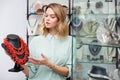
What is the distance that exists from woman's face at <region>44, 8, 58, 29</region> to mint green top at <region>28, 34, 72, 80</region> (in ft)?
0.27

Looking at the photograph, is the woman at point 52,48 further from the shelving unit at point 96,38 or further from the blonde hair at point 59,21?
the shelving unit at point 96,38

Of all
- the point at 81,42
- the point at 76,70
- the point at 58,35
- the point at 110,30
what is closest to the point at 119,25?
the point at 110,30

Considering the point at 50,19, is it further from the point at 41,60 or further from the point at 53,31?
the point at 41,60

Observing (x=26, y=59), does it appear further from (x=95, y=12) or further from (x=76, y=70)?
(x=95, y=12)

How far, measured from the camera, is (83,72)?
3.45 feet

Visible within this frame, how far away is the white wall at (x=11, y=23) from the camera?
2.25 meters

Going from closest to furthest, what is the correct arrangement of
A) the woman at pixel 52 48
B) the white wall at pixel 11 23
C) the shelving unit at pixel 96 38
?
1. the shelving unit at pixel 96 38
2. the woman at pixel 52 48
3. the white wall at pixel 11 23

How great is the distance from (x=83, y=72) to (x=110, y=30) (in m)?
0.24

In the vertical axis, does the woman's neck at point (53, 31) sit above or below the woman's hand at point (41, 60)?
above

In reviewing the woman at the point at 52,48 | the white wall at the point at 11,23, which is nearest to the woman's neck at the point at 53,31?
the woman at the point at 52,48

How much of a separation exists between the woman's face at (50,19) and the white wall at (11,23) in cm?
95

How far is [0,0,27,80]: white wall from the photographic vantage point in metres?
2.25

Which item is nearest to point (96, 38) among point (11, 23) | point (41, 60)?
point (41, 60)

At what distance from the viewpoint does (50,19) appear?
132 cm
